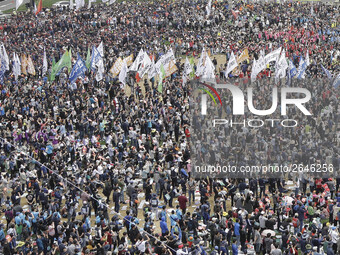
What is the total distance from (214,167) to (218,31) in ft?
104

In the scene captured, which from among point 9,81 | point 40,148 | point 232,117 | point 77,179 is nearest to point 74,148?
point 40,148

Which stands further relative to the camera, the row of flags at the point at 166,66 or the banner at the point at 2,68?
the banner at the point at 2,68

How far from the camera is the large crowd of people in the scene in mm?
24750

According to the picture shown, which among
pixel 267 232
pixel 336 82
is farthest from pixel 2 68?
pixel 267 232

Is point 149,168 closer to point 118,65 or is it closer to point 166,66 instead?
point 118,65

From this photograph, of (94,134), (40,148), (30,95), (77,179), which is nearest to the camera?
(77,179)

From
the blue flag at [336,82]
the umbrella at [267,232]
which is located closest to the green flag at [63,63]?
the blue flag at [336,82]

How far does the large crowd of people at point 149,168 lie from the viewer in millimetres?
24750

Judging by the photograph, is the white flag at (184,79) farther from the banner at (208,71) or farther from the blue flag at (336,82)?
the blue flag at (336,82)

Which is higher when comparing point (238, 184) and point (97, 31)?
point (97, 31)

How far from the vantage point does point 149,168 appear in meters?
30.4

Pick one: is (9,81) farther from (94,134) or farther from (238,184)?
(238,184)

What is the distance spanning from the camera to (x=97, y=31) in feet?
193

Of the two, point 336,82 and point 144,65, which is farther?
point 144,65
